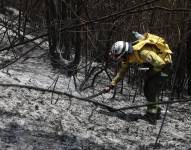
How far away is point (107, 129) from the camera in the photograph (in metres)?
7.45

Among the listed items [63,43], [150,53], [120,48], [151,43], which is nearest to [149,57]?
[150,53]

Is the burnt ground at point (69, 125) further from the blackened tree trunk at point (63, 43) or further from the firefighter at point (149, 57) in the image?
the blackened tree trunk at point (63, 43)

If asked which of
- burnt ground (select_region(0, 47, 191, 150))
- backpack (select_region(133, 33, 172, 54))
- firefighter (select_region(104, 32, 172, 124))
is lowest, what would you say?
burnt ground (select_region(0, 47, 191, 150))

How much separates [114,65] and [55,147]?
13.8 feet

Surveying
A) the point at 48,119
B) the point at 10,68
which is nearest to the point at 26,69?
the point at 10,68

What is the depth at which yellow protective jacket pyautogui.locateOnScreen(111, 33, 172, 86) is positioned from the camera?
8016 mm

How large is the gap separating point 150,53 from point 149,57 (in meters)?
0.07

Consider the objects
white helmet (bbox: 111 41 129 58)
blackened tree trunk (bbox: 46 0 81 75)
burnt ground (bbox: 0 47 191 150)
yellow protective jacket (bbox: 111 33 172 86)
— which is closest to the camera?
burnt ground (bbox: 0 47 191 150)

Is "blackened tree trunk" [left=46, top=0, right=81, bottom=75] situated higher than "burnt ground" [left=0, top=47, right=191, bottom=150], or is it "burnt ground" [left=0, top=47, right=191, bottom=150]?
"blackened tree trunk" [left=46, top=0, right=81, bottom=75]

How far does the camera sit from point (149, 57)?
799 centimetres

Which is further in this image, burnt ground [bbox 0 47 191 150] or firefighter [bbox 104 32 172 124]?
firefighter [bbox 104 32 172 124]

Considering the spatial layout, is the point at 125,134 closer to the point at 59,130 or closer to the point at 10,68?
the point at 59,130

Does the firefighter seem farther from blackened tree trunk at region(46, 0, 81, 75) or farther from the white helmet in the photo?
blackened tree trunk at region(46, 0, 81, 75)

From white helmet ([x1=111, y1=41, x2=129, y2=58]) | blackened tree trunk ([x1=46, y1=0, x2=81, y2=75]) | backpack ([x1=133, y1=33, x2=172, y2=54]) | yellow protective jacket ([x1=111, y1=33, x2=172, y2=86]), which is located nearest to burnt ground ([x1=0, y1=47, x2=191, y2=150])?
blackened tree trunk ([x1=46, y1=0, x2=81, y2=75])
